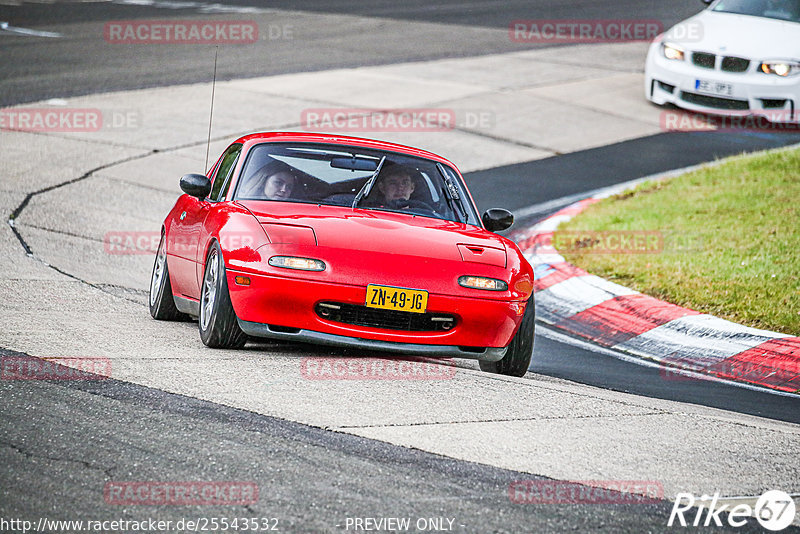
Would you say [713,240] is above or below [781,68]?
below

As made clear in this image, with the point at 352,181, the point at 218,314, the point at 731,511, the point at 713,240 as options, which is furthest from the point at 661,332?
the point at 731,511

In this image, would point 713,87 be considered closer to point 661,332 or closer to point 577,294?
point 577,294

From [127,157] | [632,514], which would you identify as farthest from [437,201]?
[127,157]

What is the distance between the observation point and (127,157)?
579 inches

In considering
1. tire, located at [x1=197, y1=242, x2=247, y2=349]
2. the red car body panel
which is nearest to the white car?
the red car body panel

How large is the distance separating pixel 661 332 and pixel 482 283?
264 cm

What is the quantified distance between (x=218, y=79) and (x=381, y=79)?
104 inches

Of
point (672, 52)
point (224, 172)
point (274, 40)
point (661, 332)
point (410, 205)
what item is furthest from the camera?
point (274, 40)

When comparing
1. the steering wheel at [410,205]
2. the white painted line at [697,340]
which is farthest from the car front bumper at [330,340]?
the white painted line at [697,340]

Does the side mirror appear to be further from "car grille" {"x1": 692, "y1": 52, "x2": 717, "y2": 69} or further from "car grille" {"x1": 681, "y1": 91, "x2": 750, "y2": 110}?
"car grille" {"x1": 692, "y1": 52, "x2": 717, "y2": 69}

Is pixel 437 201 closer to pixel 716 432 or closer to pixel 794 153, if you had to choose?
pixel 716 432

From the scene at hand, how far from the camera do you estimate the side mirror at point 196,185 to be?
8.12 meters

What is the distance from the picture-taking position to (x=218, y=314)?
273 inches

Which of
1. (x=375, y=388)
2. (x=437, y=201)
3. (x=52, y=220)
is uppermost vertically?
(x=437, y=201)
